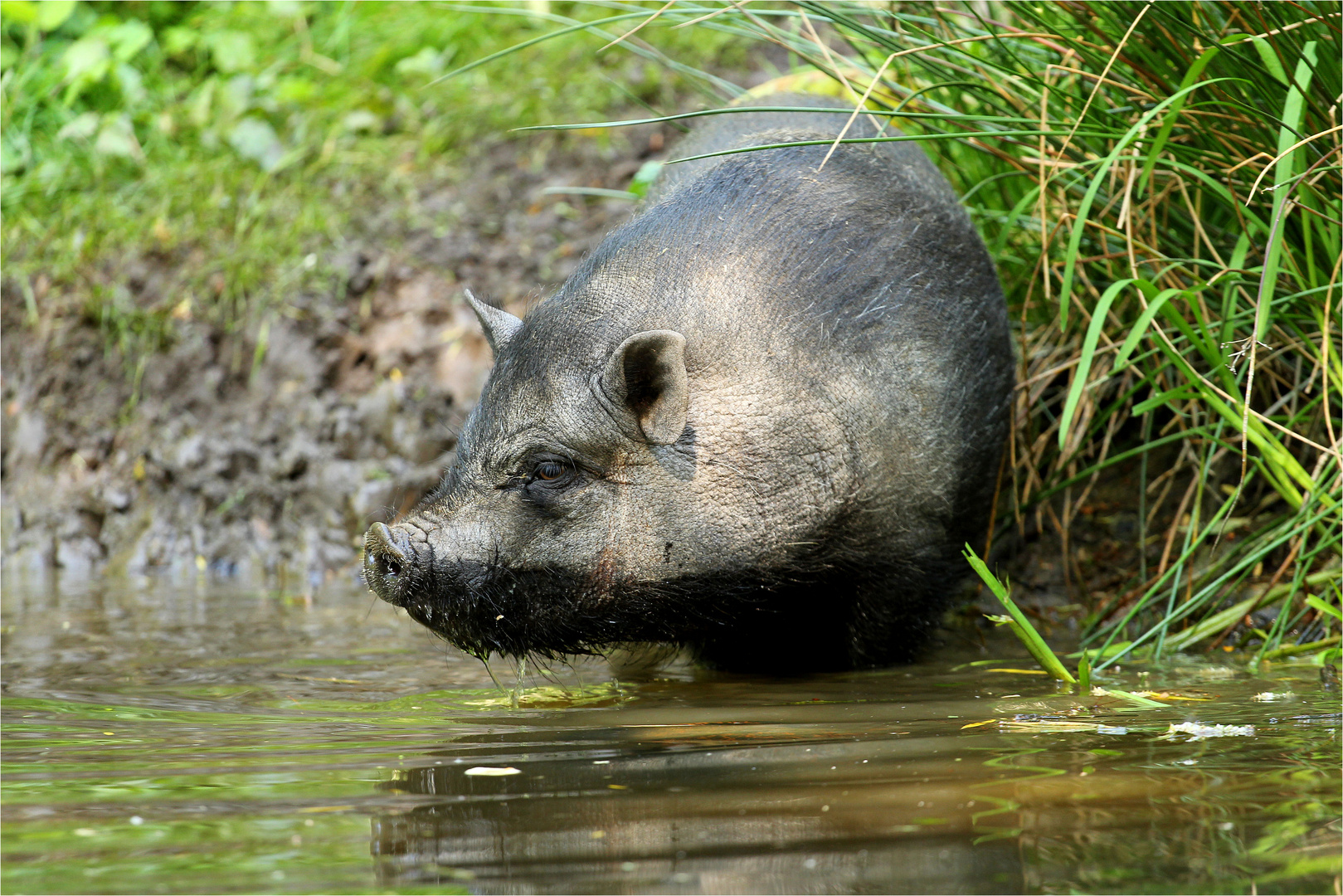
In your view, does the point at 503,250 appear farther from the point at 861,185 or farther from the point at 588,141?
the point at 861,185

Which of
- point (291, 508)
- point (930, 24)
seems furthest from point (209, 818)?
point (291, 508)

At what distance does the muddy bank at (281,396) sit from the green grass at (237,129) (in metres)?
0.12

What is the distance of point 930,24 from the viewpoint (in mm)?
4898

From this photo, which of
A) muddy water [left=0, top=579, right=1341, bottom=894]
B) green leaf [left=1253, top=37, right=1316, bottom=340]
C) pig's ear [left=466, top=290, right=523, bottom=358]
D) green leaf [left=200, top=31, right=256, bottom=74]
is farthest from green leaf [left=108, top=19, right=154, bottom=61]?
green leaf [left=1253, top=37, right=1316, bottom=340]

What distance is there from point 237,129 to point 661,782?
7.19 m

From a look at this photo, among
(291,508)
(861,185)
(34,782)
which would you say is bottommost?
(291,508)

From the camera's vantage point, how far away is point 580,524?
3982 mm

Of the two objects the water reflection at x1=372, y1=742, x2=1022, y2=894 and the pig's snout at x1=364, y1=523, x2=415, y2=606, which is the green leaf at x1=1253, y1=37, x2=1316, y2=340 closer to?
the water reflection at x1=372, y1=742, x2=1022, y2=894

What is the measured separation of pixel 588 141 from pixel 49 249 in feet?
10.7

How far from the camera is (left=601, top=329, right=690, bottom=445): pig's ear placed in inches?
154

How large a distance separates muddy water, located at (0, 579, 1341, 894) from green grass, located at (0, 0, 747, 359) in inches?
166

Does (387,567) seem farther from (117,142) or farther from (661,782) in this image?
(117,142)

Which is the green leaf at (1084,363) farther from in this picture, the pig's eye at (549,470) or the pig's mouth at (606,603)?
the pig's eye at (549,470)

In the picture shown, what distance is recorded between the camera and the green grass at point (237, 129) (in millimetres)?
8062
